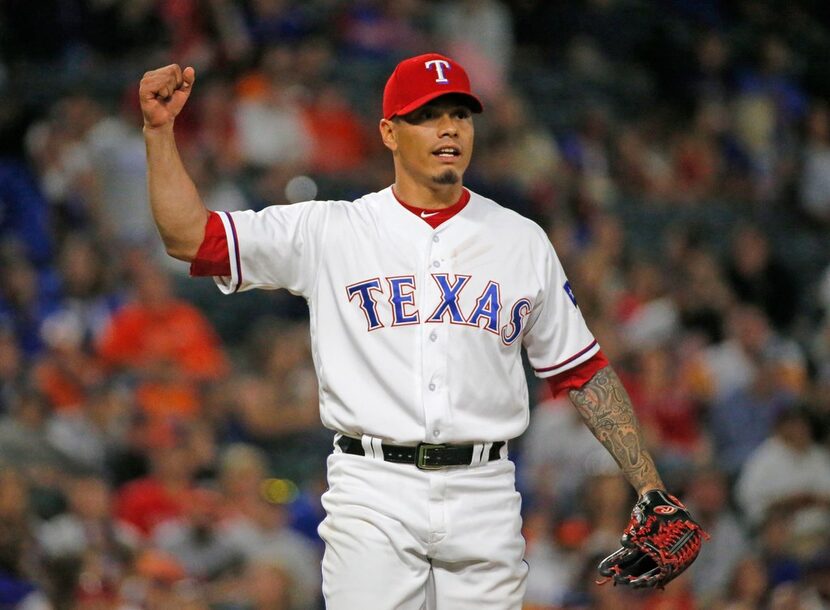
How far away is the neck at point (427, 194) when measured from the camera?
3.81m

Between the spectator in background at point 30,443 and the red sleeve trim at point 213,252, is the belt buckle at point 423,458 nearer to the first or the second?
the red sleeve trim at point 213,252

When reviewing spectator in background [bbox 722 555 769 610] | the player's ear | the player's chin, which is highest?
the player's ear

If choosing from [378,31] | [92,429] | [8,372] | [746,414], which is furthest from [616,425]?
[378,31]

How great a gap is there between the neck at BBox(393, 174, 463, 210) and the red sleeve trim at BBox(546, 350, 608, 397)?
56cm

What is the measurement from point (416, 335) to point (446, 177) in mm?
442

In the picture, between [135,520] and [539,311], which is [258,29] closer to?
[135,520]

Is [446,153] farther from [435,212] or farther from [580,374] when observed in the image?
[580,374]

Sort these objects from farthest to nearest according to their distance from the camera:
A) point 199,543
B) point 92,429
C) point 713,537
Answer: point 713,537 → point 92,429 → point 199,543

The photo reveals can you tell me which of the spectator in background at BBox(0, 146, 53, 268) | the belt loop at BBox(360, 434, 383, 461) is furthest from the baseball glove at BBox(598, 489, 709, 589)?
the spectator in background at BBox(0, 146, 53, 268)

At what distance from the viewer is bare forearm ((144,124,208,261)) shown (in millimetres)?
3484

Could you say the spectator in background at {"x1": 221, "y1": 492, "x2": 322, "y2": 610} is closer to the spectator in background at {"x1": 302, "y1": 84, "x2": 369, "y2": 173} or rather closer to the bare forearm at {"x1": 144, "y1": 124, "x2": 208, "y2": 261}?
the spectator in background at {"x1": 302, "y1": 84, "x2": 369, "y2": 173}

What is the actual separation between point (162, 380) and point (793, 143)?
5.94 m

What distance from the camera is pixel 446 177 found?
147 inches

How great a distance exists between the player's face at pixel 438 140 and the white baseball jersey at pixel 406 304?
125 mm
